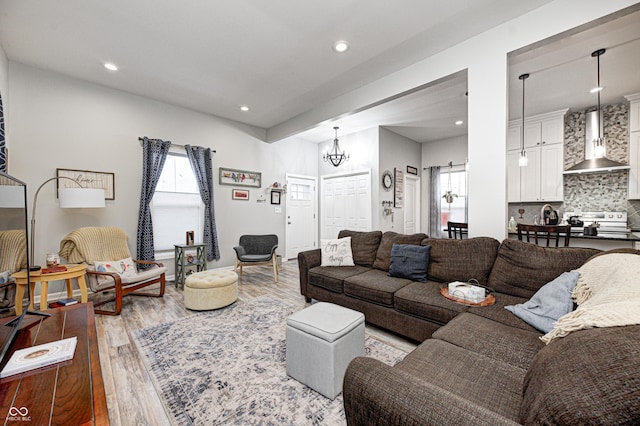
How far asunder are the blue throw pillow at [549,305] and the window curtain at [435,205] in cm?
500

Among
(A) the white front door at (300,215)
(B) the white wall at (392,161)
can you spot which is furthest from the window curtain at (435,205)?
(A) the white front door at (300,215)

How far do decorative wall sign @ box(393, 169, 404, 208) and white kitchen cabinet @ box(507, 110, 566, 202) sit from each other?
6.68 ft

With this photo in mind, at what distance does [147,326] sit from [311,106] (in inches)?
148

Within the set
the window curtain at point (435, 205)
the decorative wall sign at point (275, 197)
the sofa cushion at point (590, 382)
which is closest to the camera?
the sofa cushion at point (590, 382)

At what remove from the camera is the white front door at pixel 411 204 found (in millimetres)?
6360

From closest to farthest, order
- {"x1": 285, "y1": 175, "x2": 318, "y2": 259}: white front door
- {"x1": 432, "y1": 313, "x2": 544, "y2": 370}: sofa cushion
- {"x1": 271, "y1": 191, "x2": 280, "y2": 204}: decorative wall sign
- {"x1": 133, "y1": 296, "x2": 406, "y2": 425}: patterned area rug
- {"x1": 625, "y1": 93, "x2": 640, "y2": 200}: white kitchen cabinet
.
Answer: {"x1": 432, "y1": 313, "x2": 544, "y2": 370}: sofa cushion < {"x1": 133, "y1": 296, "x2": 406, "y2": 425}: patterned area rug < {"x1": 625, "y1": 93, "x2": 640, "y2": 200}: white kitchen cabinet < {"x1": 271, "y1": 191, "x2": 280, "y2": 204}: decorative wall sign < {"x1": 285, "y1": 175, "x2": 318, "y2": 259}: white front door

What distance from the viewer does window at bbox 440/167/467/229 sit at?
624 cm

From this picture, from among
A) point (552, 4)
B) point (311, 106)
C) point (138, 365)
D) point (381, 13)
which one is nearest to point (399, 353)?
point (138, 365)

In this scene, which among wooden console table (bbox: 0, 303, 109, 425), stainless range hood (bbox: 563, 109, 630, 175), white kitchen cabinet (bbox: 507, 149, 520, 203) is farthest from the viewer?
white kitchen cabinet (bbox: 507, 149, 520, 203)

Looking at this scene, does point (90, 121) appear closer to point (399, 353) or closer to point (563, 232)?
point (399, 353)

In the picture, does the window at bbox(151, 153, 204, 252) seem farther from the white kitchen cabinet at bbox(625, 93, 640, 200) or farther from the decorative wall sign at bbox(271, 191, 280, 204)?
the white kitchen cabinet at bbox(625, 93, 640, 200)

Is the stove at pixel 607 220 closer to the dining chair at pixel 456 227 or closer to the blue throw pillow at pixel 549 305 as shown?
the dining chair at pixel 456 227

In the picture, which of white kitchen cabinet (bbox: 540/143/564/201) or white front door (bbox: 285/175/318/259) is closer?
white kitchen cabinet (bbox: 540/143/564/201)

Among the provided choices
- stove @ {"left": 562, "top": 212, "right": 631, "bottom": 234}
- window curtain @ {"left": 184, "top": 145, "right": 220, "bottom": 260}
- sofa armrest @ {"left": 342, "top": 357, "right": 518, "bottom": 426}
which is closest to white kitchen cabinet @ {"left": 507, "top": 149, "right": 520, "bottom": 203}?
stove @ {"left": 562, "top": 212, "right": 631, "bottom": 234}
